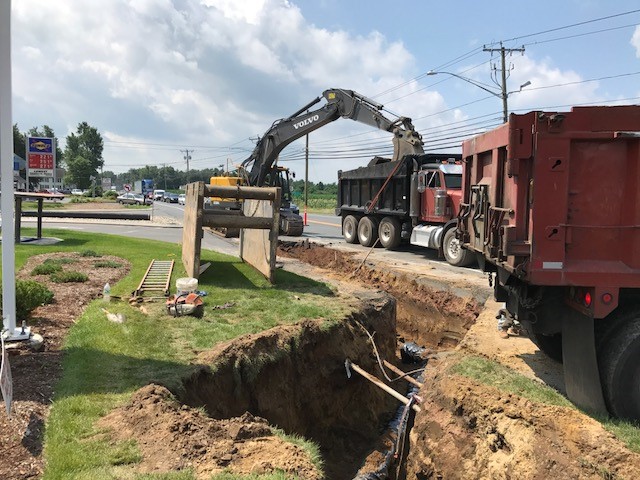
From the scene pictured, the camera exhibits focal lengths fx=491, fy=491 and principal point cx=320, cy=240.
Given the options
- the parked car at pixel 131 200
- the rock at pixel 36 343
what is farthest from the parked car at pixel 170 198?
the rock at pixel 36 343

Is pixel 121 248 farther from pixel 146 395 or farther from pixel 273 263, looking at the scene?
pixel 146 395

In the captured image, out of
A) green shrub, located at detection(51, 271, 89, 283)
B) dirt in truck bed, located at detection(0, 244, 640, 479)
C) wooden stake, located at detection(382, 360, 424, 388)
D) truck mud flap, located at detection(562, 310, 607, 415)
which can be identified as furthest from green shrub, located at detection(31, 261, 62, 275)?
truck mud flap, located at detection(562, 310, 607, 415)

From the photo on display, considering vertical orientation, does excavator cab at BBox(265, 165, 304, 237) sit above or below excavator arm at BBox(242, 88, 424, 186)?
below

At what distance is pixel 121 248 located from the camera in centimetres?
1539

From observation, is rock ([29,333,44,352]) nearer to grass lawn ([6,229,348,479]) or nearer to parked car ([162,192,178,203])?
grass lawn ([6,229,348,479])

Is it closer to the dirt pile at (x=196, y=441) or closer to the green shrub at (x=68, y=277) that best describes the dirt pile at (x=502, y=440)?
the dirt pile at (x=196, y=441)

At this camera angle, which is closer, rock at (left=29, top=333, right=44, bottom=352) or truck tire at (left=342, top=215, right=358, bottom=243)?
rock at (left=29, top=333, right=44, bottom=352)

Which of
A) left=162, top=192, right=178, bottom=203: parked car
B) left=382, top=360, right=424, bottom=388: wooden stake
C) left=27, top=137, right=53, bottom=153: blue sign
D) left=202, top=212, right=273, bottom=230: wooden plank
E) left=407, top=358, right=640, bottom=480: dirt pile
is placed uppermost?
left=27, top=137, right=53, bottom=153: blue sign

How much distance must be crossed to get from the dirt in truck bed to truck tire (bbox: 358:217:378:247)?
10.7 meters

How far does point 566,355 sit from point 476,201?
211 cm

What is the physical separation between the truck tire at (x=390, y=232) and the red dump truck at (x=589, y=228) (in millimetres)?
12462

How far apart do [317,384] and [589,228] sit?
4.62 meters

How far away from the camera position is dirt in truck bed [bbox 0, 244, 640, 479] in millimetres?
3873

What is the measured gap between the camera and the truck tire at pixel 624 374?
4.31m
